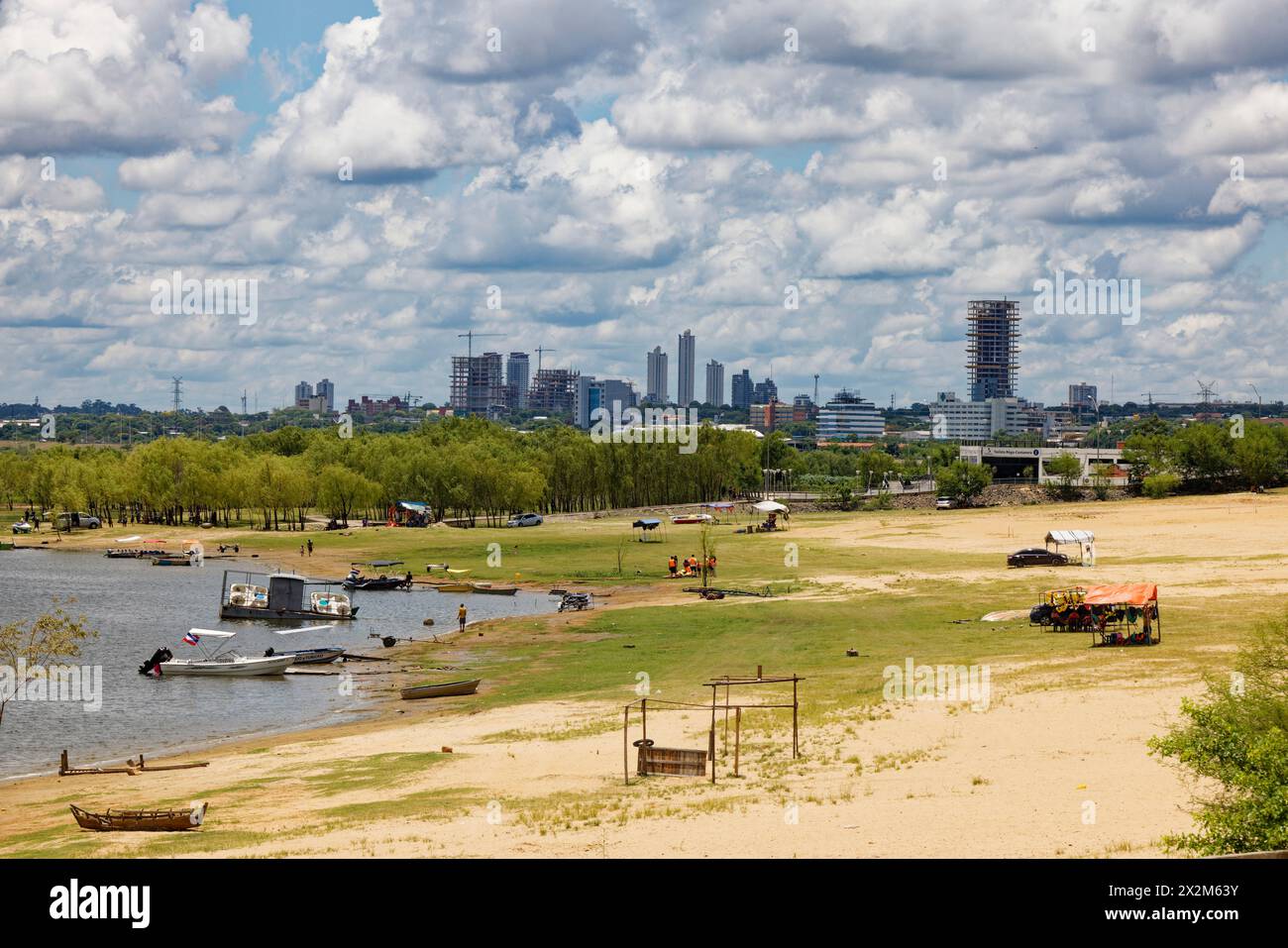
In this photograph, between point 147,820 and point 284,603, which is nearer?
point 147,820

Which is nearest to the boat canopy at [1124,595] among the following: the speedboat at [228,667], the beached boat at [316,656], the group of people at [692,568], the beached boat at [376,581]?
the beached boat at [316,656]

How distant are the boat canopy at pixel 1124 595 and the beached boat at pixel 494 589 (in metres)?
55.0

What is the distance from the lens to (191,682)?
65750 mm

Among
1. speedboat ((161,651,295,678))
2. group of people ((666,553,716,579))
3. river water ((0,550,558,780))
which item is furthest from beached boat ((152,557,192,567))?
speedboat ((161,651,295,678))

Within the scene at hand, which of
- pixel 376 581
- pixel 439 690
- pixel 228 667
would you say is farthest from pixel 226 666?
pixel 376 581

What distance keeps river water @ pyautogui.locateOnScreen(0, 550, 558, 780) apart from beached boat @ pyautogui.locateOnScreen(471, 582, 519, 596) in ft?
3.72

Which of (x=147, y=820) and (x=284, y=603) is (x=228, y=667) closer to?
(x=284, y=603)

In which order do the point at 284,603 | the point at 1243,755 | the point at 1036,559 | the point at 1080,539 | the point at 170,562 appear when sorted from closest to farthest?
1. the point at 1243,755
2. the point at 1080,539
3. the point at 1036,559
4. the point at 284,603
5. the point at 170,562

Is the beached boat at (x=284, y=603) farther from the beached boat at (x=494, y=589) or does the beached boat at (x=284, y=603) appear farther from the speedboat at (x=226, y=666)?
the speedboat at (x=226, y=666)

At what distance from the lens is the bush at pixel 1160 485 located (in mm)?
163875

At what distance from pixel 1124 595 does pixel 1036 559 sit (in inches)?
1447

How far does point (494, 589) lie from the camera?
4122 inches

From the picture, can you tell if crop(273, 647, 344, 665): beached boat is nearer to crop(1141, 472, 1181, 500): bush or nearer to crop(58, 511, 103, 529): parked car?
crop(58, 511, 103, 529): parked car
